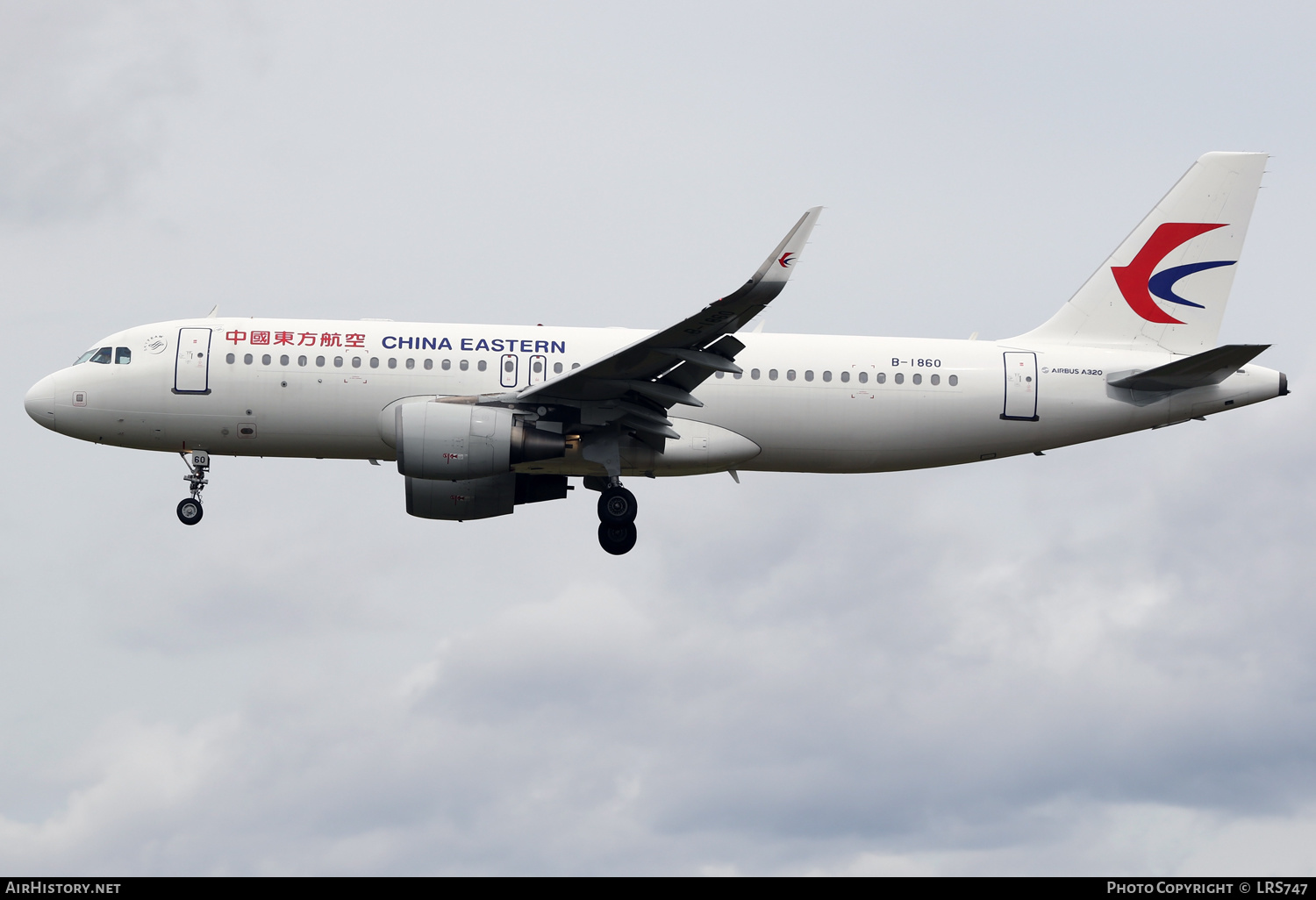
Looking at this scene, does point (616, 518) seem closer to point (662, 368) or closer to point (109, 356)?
point (662, 368)

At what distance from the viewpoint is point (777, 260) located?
25375 millimetres

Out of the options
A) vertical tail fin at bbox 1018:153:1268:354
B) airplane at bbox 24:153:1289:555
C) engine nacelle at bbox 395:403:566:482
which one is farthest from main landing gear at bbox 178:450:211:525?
vertical tail fin at bbox 1018:153:1268:354

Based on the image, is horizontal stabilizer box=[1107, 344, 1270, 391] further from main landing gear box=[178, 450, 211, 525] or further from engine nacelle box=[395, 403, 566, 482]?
main landing gear box=[178, 450, 211, 525]

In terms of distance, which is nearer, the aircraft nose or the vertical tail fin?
the aircraft nose

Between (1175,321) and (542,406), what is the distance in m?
15.2

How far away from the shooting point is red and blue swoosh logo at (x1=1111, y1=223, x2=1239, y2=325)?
34.4 meters

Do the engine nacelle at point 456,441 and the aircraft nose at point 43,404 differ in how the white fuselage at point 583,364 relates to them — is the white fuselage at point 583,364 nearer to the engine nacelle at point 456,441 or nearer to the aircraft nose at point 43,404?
the aircraft nose at point 43,404

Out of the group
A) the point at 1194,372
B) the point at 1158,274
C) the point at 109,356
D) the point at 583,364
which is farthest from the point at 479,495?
the point at 1158,274

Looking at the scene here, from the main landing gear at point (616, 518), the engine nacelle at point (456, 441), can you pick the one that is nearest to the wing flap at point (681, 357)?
the engine nacelle at point (456, 441)

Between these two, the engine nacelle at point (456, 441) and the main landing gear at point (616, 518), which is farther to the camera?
the main landing gear at point (616, 518)

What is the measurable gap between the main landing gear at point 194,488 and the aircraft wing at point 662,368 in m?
7.63

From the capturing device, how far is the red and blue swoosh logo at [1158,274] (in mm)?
34375

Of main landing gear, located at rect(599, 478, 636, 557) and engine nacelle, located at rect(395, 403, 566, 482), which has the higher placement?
engine nacelle, located at rect(395, 403, 566, 482)

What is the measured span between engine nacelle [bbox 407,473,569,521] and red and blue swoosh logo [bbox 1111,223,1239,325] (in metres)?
14.1
